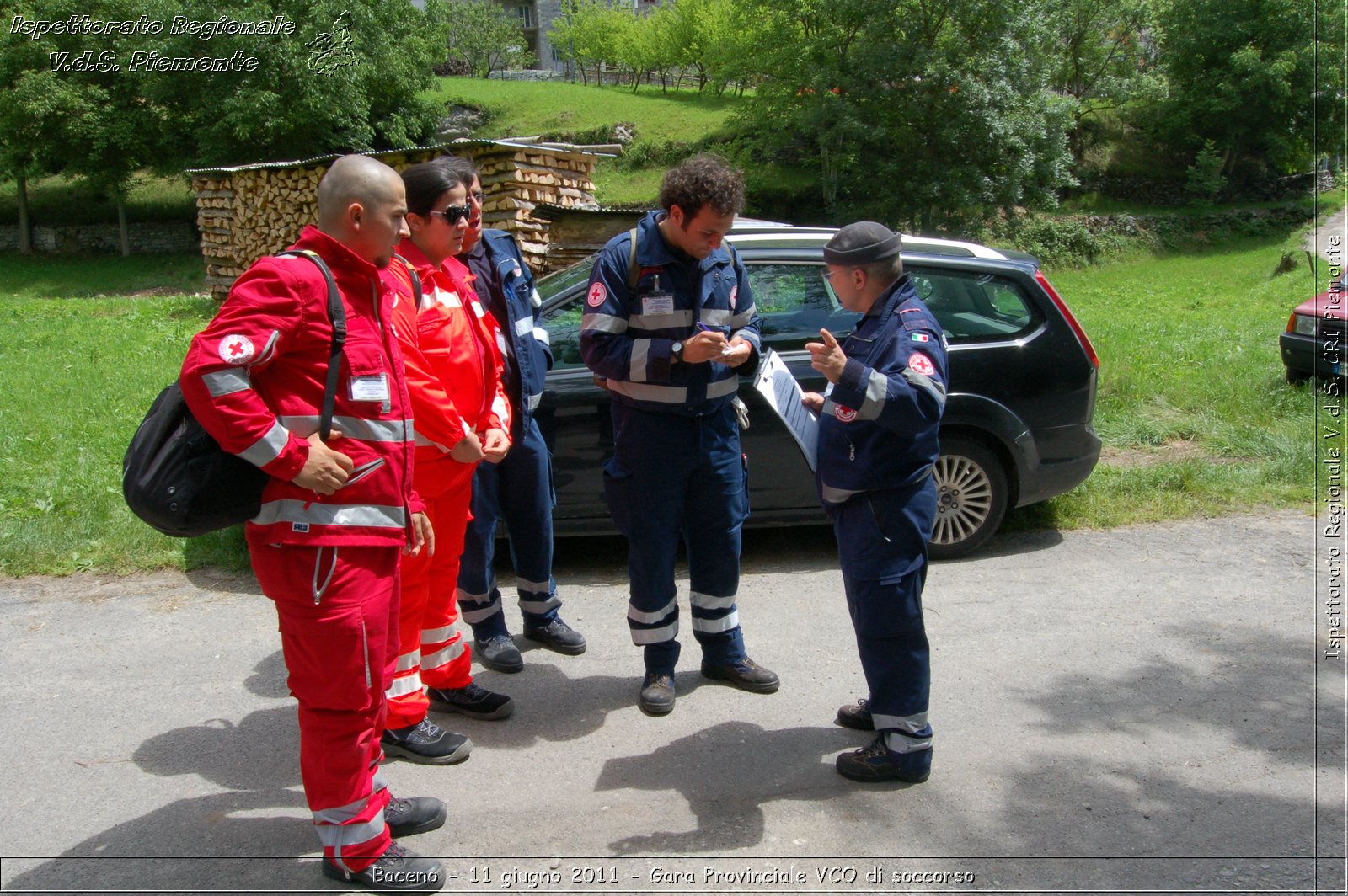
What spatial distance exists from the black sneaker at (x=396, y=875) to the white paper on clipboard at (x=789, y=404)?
1817mm

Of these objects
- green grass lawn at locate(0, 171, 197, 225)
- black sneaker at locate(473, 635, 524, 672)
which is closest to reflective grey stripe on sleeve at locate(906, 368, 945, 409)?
black sneaker at locate(473, 635, 524, 672)

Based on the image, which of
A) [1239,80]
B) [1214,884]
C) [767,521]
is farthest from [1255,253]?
[1214,884]

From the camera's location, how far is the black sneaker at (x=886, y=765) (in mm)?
3428

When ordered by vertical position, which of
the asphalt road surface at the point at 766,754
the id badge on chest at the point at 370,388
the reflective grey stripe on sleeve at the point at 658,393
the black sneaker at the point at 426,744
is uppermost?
the id badge on chest at the point at 370,388

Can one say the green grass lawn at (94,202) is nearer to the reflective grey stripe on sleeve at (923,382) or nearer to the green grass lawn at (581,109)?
the green grass lawn at (581,109)

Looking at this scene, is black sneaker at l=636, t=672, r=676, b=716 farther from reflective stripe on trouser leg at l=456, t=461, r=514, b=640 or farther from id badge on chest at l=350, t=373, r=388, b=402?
id badge on chest at l=350, t=373, r=388, b=402

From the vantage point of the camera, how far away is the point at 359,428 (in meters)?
2.77

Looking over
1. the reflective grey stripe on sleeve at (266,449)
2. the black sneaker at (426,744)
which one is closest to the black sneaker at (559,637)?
the black sneaker at (426,744)

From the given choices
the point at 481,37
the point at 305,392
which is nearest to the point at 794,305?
the point at 305,392

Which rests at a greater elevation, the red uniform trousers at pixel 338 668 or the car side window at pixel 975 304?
the car side window at pixel 975 304

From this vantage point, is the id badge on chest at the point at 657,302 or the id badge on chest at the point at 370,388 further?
the id badge on chest at the point at 657,302

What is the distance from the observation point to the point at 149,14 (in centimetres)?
2455

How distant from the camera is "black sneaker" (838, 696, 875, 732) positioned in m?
3.82

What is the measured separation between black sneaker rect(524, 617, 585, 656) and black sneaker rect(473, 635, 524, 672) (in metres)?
0.16
